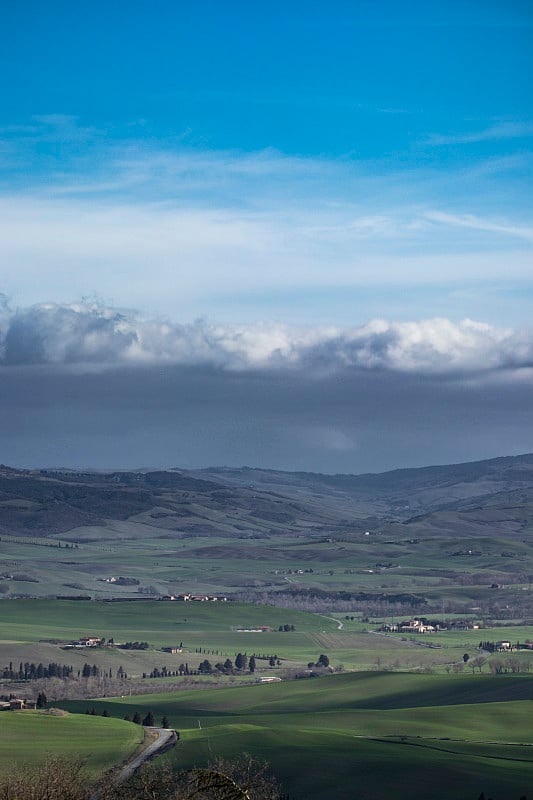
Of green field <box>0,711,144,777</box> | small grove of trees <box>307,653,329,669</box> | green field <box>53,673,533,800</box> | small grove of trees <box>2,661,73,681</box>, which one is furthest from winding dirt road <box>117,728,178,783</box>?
small grove of trees <box>307,653,329,669</box>

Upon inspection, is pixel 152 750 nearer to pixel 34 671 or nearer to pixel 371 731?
pixel 371 731

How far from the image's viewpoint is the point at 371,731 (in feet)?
397

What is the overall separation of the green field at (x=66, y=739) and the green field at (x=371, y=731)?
4.82 m

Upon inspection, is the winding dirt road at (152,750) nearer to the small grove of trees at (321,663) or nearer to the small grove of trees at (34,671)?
the small grove of trees at (34,671)

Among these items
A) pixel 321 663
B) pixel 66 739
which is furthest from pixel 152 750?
pixel 321 663

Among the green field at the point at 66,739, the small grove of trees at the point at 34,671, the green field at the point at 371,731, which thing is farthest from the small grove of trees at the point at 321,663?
the green field at the point at 66,739

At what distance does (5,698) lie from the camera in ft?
495

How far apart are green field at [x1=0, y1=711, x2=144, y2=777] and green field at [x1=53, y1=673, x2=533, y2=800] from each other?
190 inches

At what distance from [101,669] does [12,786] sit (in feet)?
432

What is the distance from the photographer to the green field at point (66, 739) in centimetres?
9744

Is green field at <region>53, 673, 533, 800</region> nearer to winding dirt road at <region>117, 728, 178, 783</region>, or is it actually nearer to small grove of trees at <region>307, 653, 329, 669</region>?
winding dirt road at <region>117, 728, 178, 783</region>

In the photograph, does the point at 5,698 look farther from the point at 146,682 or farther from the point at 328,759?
the point at 328,759

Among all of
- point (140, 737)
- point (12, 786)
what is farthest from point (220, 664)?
point (12, 786)

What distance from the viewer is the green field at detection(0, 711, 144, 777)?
97438 mm
